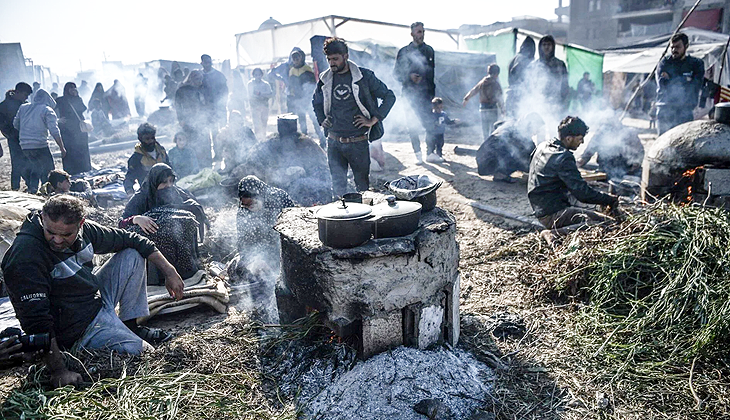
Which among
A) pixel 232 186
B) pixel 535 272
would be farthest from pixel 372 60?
pixel 535 272

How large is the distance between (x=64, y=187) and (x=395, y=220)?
18.5ft

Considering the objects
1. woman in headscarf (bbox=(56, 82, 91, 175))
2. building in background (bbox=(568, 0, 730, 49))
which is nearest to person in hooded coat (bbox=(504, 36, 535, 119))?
woman in headscarf (bbox=(56, 82, 91, 175))

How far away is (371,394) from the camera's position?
113 inches

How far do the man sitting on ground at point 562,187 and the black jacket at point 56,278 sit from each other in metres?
3.85

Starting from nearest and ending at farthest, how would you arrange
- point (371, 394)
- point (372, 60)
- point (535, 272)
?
1. point (371, 394)
2. point (535, 272)
3. point (372, 60)

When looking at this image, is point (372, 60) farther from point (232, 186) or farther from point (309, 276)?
point (309, 276)

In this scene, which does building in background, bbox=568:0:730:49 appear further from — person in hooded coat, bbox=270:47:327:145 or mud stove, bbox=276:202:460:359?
mud stove, bbox=276:202:460:359

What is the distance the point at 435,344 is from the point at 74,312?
8.20 ft

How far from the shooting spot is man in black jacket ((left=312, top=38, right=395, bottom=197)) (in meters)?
5.37

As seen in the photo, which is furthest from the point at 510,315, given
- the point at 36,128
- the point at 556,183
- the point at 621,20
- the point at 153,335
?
the point at 621,20

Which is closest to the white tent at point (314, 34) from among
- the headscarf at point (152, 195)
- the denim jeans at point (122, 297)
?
the headscarf at point (152, 195)

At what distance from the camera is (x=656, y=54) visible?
48.6 ft

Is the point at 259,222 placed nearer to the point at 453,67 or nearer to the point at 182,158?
the point at 182,158

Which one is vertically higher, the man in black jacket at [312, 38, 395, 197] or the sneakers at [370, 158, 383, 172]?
the man in black jacket at [312, 38, 395, 197]
